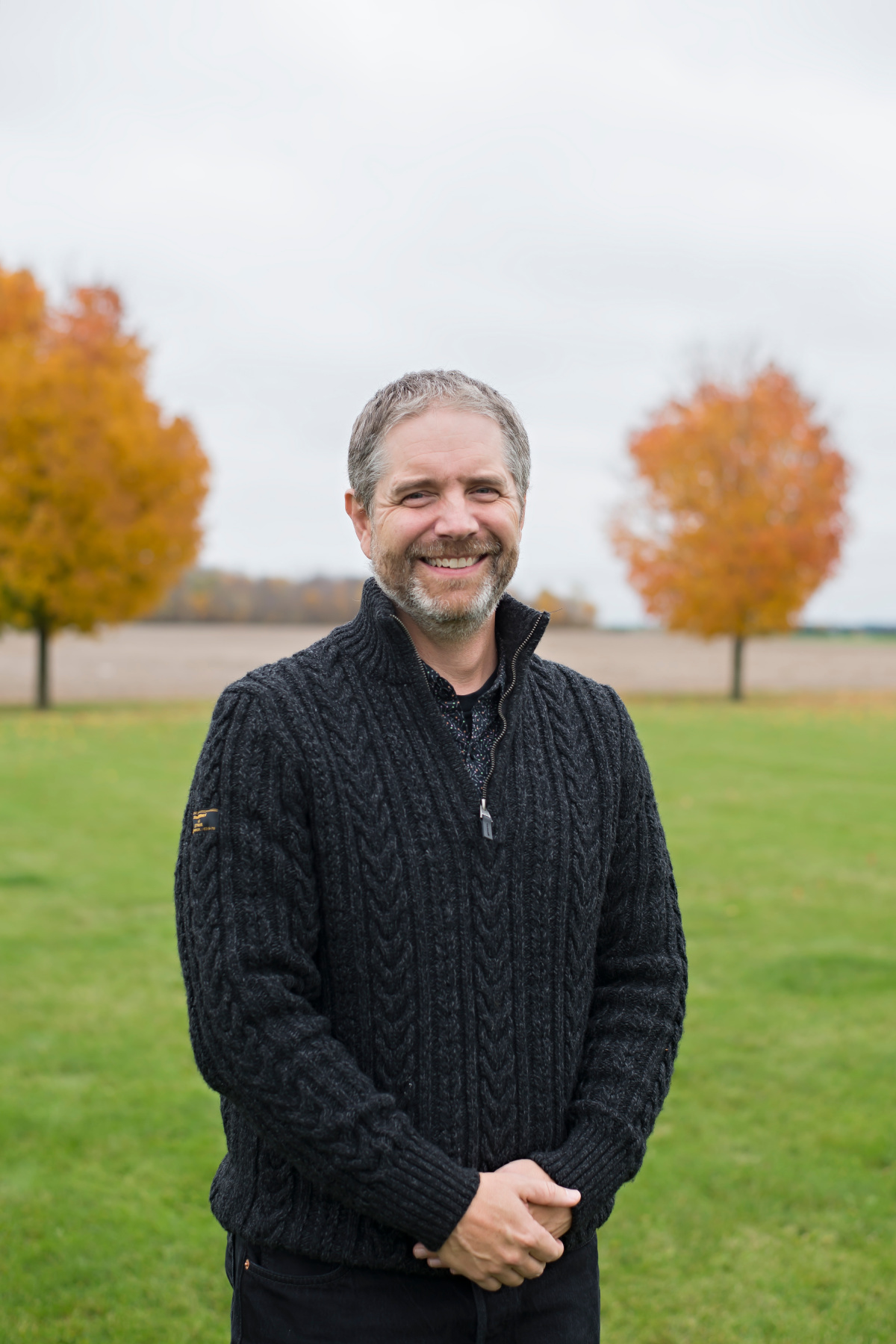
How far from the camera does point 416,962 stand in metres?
1.96

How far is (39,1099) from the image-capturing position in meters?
Answer: 5.10

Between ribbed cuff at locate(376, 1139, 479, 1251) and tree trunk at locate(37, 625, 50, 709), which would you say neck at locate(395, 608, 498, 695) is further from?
tree trunk at locate(37, 625, 50, 709)

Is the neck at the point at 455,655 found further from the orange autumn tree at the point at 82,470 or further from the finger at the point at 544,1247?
the orange autumn tree at the point at 82,470

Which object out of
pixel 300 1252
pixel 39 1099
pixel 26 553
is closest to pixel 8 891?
pixel 39 1099

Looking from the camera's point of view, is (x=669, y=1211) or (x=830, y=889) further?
(x=830, y=889)

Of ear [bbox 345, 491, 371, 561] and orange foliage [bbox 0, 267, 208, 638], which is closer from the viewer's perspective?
ear [bbox 345, 491, 371, 561]

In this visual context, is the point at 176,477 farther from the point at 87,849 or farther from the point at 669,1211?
the point at 669,1211

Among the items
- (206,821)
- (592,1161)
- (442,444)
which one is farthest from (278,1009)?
(442,444)

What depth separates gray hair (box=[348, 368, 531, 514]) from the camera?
2.08 metres

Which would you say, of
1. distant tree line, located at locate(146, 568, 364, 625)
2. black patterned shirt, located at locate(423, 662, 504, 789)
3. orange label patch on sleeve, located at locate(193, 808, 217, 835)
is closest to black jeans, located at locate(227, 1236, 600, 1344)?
orange label patch on sleeve, located at locate(193, 808, 217, 835)

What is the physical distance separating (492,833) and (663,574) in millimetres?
26467

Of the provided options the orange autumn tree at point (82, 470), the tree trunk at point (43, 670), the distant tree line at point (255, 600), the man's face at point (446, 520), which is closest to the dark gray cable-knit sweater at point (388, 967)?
the man's face at point (446, 520)

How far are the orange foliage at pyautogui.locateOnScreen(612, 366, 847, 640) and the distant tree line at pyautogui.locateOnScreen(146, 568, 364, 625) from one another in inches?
1477

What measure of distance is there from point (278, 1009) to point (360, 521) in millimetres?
960
